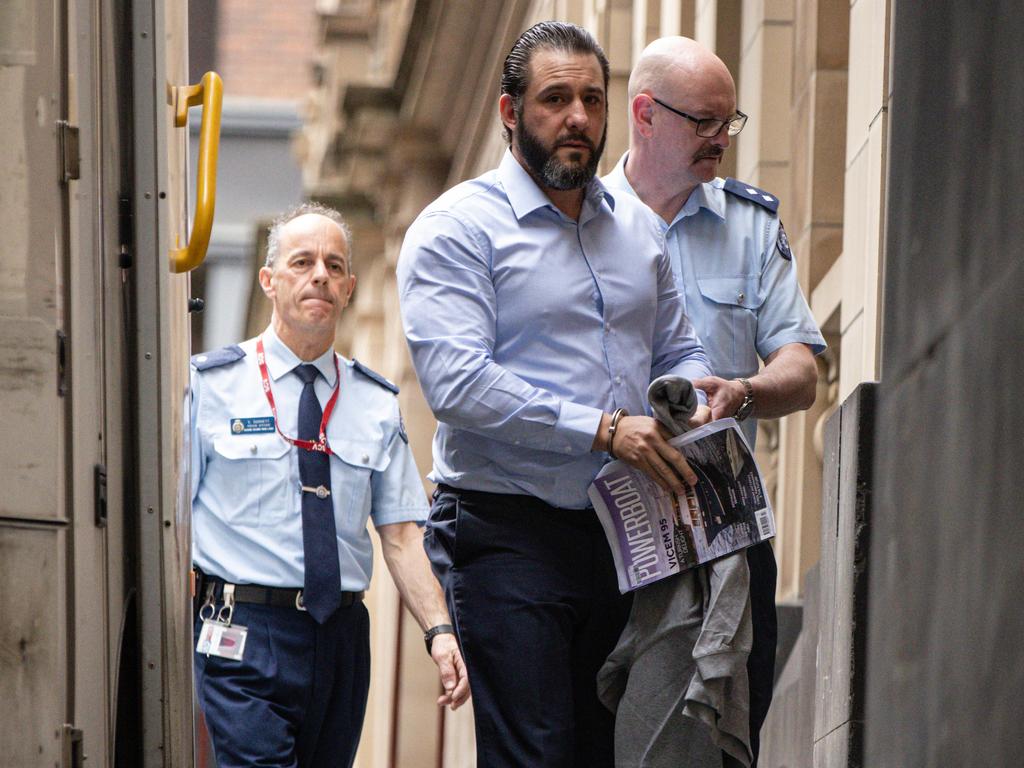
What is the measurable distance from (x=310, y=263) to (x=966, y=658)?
405cm

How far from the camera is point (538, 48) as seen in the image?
5.45 m

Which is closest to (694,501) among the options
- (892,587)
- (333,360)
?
(892,587)

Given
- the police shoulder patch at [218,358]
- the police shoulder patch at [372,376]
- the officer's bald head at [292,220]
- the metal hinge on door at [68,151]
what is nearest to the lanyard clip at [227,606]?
the police shoulder patch at [218,358]

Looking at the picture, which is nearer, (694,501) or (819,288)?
(694,501)

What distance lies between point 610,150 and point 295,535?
6668mm

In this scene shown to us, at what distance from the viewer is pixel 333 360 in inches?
286

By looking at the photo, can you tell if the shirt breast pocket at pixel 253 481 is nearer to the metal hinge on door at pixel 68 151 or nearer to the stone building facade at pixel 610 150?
the stone building facade at pixel 610 150

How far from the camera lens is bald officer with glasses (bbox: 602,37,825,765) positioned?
19.7 feet

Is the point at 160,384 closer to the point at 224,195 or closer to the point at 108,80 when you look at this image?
the point at 108,80

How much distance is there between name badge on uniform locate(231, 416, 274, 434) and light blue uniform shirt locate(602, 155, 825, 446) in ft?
4.69

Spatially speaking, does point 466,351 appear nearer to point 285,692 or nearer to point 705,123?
point 705,123

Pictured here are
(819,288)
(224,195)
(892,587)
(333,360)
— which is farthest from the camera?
(224,195)

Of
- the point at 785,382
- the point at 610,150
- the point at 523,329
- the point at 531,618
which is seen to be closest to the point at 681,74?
the point at 785,382

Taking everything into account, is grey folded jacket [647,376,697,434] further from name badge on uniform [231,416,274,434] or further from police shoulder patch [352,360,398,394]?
police shoulder patch [352,360,398,394]
